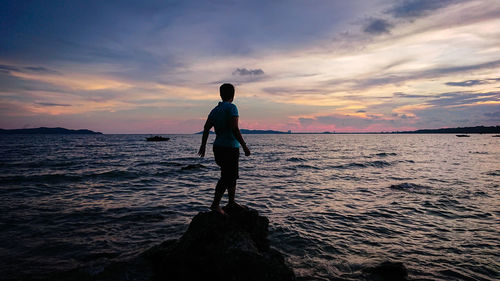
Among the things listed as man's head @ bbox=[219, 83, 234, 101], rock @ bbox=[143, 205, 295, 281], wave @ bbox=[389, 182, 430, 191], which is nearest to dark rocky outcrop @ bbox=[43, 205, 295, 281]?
rock @ bbox=[143, 205, 295, 281]

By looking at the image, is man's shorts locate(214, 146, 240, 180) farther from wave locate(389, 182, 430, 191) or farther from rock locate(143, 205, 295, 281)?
wave locate(389, 182, 430, 191)

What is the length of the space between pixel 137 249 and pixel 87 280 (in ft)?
5.33

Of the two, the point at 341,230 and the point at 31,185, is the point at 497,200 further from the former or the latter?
the point at 31,185

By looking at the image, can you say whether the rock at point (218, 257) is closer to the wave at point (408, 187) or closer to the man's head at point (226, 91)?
the man's head at point (226, 91)

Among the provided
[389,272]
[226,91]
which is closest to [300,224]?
[389,272]

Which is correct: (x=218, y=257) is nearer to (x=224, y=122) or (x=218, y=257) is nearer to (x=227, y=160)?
(x=227, y=160)

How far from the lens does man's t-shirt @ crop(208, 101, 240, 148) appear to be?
5.09 metres

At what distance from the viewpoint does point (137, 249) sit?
6887 millimetres

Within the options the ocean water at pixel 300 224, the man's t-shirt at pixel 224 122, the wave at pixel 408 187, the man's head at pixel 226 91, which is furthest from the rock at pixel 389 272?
the wave at pixel 408 187

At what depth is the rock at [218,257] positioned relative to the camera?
4582 mm

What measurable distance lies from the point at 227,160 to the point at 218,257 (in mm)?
1864

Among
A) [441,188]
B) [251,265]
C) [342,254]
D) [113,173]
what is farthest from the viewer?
[113,173]

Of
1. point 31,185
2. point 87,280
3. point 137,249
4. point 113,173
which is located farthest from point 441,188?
point 31,185

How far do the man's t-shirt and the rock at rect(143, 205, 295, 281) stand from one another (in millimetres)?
1668
